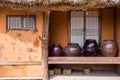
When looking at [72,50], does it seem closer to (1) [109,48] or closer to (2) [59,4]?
(1) [109,48]

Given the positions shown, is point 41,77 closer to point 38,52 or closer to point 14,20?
point 38,52

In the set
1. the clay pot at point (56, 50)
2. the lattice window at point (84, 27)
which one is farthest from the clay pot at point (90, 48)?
A: the clay pot at point (56, 50)

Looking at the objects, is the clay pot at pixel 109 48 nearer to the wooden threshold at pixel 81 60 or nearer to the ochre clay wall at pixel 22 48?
the wooden threshold at pixel 81 60

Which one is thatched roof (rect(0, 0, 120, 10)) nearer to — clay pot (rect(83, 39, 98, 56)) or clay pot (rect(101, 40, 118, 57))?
clay pot (rect(101, 40, 118, 57))

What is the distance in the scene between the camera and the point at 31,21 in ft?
23.7

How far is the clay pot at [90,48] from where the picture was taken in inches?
295

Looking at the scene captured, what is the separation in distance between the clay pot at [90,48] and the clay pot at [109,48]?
244mm

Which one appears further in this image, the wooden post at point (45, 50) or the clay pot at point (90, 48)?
the clay pot at point (90, 48)

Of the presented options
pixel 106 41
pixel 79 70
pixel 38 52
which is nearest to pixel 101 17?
pixel 106 41

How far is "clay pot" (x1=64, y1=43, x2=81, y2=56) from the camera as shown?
24.4ft

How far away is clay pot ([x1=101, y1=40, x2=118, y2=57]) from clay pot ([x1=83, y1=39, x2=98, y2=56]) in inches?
9.6

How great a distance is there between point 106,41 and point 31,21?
2285 mm

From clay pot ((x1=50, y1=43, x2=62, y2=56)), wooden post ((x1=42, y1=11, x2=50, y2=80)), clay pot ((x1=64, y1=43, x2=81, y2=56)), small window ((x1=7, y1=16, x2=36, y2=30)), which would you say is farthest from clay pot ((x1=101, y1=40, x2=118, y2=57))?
small window ((x1=7, y1=16, x2=36, y2=30))

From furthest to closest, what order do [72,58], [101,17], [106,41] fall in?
1. [101,17]
2. [106,41]
3. [72,58]
